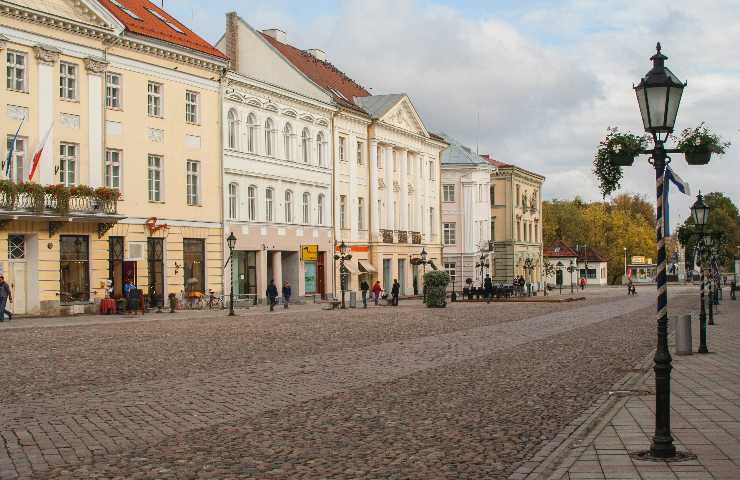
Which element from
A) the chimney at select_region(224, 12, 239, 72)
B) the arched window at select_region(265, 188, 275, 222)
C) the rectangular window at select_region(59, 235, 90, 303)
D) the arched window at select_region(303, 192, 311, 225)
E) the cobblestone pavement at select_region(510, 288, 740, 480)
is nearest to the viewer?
the cobblestone pavement at select_region(510, 288, 740, 480)

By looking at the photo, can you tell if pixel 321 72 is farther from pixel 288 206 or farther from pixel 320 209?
pixel 288 206

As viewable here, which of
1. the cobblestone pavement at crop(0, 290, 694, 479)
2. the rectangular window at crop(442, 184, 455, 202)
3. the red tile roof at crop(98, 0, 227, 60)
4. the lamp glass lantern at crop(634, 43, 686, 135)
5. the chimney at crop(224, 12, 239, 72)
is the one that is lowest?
the cobblestone pavement at crop(0, 290, 694, 479)

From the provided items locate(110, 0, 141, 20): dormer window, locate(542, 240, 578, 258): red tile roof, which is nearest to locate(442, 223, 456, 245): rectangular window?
locate(542, 240, 578, 258): red tile roof

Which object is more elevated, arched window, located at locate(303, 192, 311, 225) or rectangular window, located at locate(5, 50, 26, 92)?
rectangular window, located at locate(5, 50, 26, 92)

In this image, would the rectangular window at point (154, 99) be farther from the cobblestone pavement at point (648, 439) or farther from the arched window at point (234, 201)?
the cobblestone pavement at point (648, 439)

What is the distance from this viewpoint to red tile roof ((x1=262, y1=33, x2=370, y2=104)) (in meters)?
63.4

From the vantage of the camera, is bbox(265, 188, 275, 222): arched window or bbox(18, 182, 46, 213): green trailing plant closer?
bbox(18, 182, 46, 213): green trailing plant

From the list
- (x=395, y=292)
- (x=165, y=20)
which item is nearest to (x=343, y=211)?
(x=395, y=292)

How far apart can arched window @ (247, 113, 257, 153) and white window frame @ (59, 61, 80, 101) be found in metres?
13.2

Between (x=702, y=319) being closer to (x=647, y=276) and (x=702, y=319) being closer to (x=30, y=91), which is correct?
(x=30, y=91)

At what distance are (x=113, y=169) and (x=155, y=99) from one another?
4413 mm

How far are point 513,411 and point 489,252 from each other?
78.1 meters

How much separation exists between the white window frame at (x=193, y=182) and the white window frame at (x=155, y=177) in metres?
2.00

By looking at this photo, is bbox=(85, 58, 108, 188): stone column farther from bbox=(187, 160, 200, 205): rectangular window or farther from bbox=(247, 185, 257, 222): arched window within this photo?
bbox=(247, 185, 257, 222): arched window
